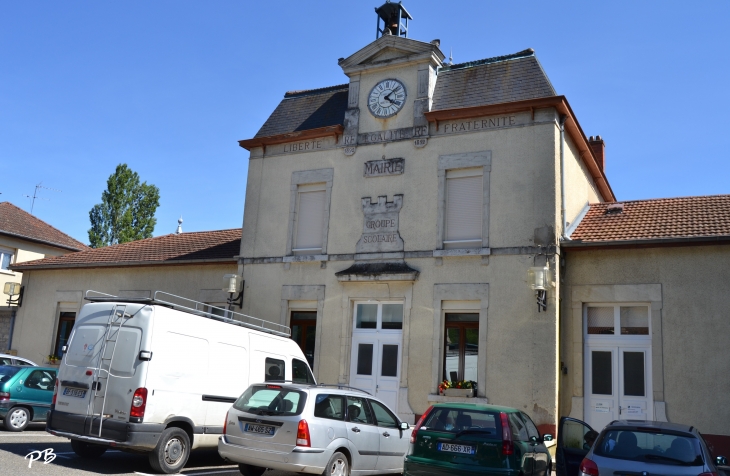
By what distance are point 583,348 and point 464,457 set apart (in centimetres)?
725

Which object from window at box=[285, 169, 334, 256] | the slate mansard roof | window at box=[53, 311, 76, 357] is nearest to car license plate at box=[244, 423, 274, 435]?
window at box=[285, 169, 334, 256]

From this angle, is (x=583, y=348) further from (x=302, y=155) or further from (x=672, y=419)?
(x=302, y=155)

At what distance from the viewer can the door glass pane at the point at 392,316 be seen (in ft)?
53.6

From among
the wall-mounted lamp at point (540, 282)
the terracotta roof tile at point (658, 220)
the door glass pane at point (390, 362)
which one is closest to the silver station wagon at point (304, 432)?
the wall-mounted lamp at point (540, 282)

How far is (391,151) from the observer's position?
17156 millimetres

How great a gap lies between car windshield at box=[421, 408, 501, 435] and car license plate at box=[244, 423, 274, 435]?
208cm

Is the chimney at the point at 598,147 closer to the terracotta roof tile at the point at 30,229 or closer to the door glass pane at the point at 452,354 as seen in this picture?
the door glass pane at the point at 452,354

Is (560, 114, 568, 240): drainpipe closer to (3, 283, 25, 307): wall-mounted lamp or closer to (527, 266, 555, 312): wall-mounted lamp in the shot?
(527, 266, 555, 312): wall-mounted lamp

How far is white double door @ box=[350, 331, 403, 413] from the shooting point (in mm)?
15977

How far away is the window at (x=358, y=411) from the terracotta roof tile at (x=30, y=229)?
72.1 ft

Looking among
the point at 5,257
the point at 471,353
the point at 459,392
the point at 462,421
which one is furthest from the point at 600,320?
the point at 5,257

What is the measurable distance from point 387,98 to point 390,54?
1212 mm

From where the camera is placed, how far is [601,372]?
14617mm

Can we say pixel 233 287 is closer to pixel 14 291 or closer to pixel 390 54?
pixel 390 54
